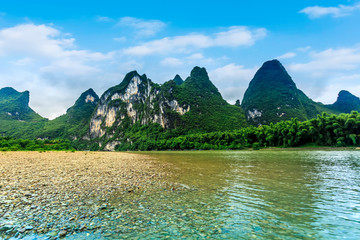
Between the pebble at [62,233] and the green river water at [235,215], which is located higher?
the pebble at [62,233]

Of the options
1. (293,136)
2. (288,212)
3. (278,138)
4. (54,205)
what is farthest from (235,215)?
(278,138)

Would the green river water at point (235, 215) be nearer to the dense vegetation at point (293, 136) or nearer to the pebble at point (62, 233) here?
the pebble at point (62, 233)

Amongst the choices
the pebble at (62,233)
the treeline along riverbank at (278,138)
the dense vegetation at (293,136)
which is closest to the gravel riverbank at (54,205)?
the pebble at (62,233)

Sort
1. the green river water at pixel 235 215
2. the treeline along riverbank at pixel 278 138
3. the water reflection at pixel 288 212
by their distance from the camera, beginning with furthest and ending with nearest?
the treeline along riverbank at pixel 278 138
the water reflection at pixel 288 212
the green river water at pixel 235 215

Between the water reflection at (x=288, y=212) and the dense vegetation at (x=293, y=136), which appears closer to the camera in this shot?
the water reflection at (x=288, y=212)

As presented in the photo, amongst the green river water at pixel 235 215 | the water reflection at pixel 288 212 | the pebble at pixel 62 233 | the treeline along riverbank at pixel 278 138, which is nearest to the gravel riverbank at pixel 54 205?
the pebble at pixel 62 233

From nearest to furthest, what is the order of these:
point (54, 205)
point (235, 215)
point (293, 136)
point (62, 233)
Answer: point (62, 233)
point (235, 215)
point (54, 205)
point (293, 136)

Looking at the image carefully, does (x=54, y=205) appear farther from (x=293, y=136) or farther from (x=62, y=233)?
(x=293, y=136)

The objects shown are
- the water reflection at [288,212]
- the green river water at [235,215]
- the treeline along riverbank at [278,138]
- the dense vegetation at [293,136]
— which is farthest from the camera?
the dense vegetation at [293,136]

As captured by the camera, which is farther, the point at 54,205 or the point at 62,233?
the point at 54,205

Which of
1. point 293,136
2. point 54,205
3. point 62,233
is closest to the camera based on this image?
point 62,233

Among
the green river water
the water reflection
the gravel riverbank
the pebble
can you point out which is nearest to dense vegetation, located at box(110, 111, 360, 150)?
the water reflection

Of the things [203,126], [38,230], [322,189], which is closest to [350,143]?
[322,189]

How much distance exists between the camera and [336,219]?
6340 mm
